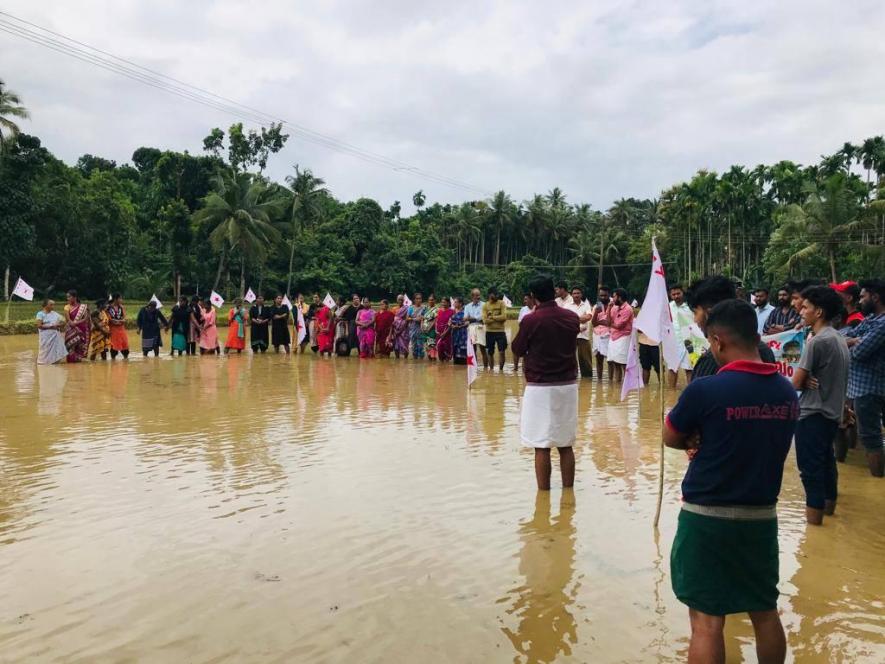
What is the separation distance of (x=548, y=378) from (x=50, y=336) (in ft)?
46.2

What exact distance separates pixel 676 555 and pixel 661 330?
8.92 ft

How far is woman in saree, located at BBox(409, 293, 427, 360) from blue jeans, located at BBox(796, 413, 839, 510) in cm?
1355

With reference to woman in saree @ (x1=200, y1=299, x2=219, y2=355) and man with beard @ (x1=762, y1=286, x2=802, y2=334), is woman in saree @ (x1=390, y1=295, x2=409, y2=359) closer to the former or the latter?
woman in saree @ (x1=200, y1=299, x2=219, y2=355)

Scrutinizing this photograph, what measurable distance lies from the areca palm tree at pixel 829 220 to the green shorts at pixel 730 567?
131ft

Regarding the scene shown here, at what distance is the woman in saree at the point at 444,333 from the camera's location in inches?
699

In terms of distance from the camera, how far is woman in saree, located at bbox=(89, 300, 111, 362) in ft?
55.8

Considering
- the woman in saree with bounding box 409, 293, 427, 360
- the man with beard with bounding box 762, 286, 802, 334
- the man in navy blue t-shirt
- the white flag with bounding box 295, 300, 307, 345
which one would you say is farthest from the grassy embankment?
the man in navy blue t-shirt

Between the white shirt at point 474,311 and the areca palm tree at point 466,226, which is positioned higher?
the areca palm tree at point 466,226

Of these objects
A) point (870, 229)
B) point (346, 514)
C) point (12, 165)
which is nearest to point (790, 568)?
point (346, 514)

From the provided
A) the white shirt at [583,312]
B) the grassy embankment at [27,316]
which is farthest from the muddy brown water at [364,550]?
the grassy embankment at [27,316]

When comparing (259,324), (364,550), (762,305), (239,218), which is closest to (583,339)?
(762,305)

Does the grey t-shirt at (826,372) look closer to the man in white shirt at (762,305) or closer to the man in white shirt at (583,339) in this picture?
the man in white shirt at (762,305)

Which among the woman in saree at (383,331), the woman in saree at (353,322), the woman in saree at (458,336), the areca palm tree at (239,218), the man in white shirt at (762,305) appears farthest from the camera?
the areca palm tree at (239,218)

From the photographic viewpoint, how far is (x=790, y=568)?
4.47 metres
